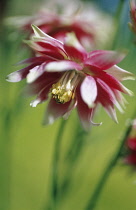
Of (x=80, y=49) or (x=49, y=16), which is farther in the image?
(x=49, y=16)

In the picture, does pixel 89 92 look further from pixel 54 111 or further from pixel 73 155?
pixel 73 155

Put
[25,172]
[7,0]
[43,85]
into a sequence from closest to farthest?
[43,85]
[7,0]
[25,172]

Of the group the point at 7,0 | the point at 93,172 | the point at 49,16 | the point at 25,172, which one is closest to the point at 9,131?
the point at 49,16

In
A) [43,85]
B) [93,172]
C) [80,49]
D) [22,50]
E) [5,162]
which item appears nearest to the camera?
[80,49]

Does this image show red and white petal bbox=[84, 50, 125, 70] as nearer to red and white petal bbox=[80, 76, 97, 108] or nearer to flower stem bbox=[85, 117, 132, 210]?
red and white petal bbox=[80, 76, 97, 108]

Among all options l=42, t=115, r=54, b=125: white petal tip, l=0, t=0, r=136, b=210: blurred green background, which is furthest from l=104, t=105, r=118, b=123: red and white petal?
l=0, t=0, r=136, b=210: blurred green background

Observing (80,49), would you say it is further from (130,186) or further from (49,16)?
(130,186)

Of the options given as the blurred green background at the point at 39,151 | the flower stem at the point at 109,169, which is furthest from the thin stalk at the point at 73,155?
the flower stem at the point at 109,169
